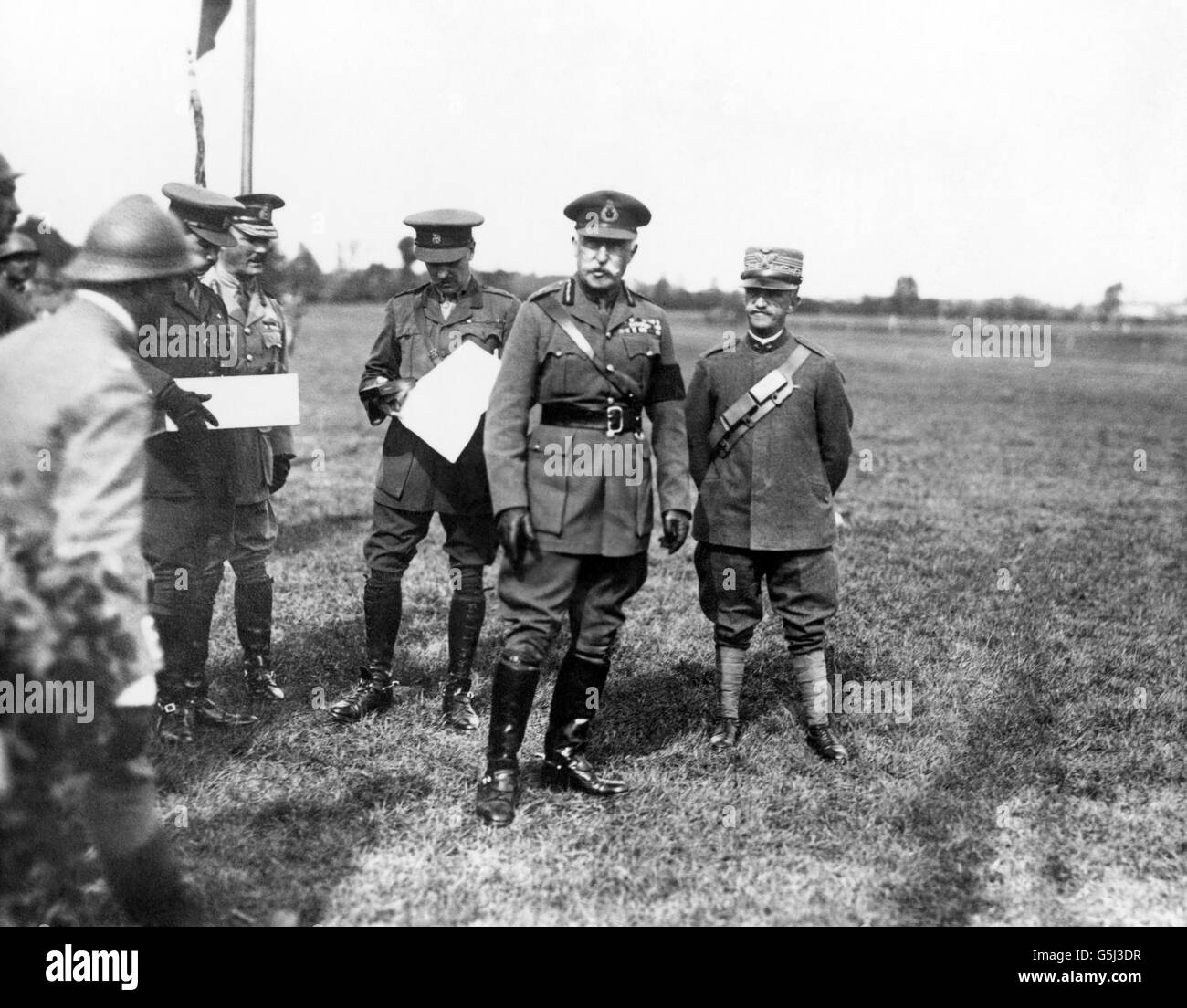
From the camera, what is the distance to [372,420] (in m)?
5.64

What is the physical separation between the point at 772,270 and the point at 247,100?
10.8 feet

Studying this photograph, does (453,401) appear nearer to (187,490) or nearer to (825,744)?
(187,490)

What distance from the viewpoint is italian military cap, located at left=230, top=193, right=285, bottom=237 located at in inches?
→ 215

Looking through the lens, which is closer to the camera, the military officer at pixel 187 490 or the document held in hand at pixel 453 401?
the military officer at pixel 187 490

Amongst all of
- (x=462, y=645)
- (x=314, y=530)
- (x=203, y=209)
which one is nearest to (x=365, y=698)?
→ (x=462, y=645)

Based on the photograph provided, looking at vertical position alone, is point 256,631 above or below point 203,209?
below

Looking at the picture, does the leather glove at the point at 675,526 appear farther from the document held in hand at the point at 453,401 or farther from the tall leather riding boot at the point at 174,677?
the tall leather riding boot at the point at 174,677

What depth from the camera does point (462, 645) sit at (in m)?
5.49

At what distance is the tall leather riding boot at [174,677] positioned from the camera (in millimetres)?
5164

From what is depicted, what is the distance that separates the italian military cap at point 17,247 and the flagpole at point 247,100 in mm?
1424

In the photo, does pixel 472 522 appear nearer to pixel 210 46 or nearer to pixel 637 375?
pixel 637 375

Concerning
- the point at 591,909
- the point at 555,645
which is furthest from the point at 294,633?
the point at 591,909

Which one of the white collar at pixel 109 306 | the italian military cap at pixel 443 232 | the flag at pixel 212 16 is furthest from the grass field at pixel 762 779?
the flag at pixel 212 16

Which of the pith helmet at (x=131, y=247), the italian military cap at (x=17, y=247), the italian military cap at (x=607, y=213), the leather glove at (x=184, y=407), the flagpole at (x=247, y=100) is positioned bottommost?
the leather glove at (x=184, y=407)
